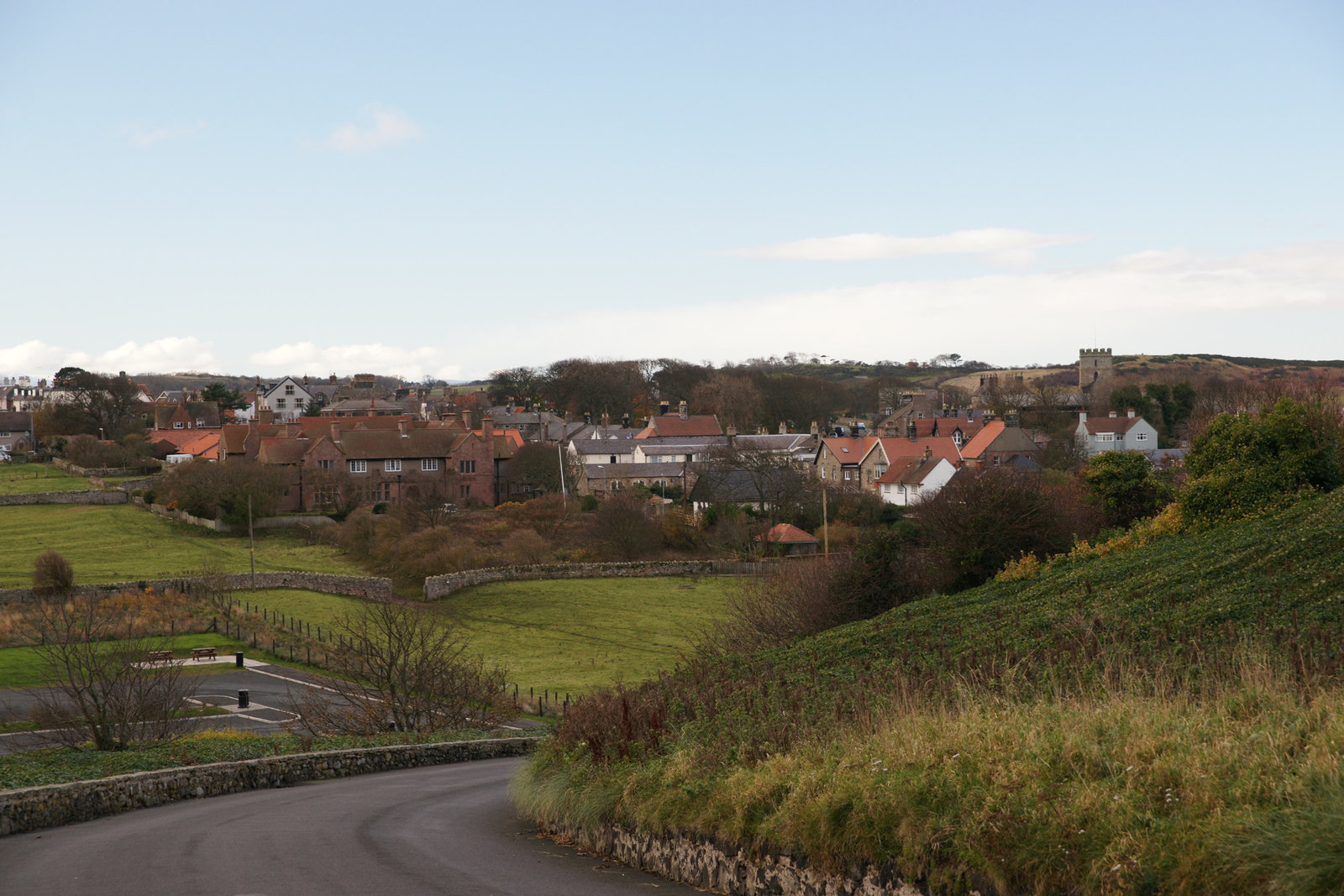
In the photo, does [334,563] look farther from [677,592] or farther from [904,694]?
[904,694]

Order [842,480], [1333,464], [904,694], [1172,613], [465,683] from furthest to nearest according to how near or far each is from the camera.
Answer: [842,480] < [1333,464] < [465,683] < [1172,613] < [904,694]

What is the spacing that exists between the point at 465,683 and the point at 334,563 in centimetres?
3679

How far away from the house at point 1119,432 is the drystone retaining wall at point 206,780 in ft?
259

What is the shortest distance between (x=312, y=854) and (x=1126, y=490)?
117 ft

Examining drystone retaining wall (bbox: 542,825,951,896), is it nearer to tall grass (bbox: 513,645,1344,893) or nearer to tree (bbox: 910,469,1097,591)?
tall grass (bbox: 513,645,1344,893)

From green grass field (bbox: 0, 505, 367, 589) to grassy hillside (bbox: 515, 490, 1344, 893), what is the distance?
1833 inches

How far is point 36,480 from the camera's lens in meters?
85.1

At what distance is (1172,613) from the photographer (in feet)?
59.4

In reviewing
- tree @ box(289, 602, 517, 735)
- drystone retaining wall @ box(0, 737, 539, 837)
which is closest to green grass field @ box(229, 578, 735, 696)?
tree @ box(289, 602, 517, 735)

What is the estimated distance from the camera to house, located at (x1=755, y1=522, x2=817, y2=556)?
63656 mm

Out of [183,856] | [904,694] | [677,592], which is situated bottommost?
[677,592]

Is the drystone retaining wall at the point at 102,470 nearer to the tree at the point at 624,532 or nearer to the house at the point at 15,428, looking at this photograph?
the house at the point at 15,428

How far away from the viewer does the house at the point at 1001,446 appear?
8294 centimetres

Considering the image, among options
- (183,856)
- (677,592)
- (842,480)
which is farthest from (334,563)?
(183,856)
